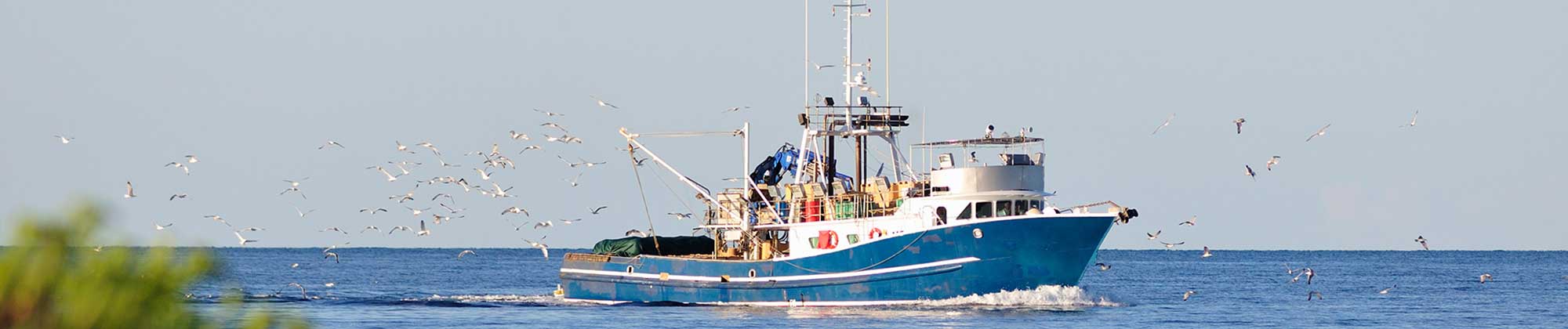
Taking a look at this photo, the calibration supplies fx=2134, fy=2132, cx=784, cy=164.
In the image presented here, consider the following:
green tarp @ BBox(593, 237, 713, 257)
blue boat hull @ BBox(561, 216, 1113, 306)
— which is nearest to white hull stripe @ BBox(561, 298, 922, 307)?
blue boat hull @ BBox(561, 216, 1113, 306)

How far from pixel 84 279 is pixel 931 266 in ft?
131

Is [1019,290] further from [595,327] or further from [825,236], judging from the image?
[595,327]

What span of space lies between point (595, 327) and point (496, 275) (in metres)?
71.0

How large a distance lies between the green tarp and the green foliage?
48503mm

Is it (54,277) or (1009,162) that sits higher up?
(1009,162)

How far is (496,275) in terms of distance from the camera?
119 m

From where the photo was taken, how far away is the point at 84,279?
33.0ft

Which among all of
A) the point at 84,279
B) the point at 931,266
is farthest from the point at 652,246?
the point at 84,279

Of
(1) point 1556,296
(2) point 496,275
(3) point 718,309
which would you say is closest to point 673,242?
(3) point 718,309

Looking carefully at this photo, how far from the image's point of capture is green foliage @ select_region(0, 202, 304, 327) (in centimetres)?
993

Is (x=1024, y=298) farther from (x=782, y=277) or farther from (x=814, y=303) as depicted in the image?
(x=782, y=277)

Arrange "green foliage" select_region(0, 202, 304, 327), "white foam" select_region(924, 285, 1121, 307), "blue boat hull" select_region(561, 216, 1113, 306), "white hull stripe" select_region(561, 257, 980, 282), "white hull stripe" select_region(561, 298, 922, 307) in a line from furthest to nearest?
1. "white hull stripe" select_region(561, 298, 922, 307)
2. "white hull stripe" select_region(561, 257, 980, 282)
3. "white foam" select_region(924, 285, 1121, 307)
4. "blue boat hull" select_region(561, 216, 1113, 306)
5. "green foliage" select_region(0, 202, 304, 327)

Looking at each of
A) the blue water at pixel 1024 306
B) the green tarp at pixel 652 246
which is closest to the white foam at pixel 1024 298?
the blue water at pixel 1024 306

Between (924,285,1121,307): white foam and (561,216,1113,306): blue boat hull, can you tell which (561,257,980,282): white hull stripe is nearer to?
(561,216,1113,306): blue boat hull
